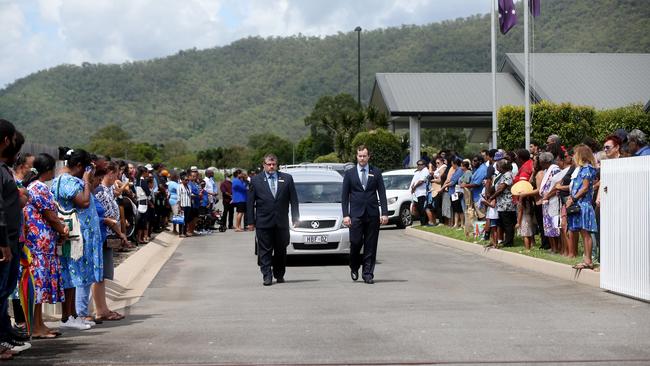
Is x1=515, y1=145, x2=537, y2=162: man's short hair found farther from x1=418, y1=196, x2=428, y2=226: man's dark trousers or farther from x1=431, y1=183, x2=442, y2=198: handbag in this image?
x1=418, y1=196, x2=428, y2=226: man's dark trousers

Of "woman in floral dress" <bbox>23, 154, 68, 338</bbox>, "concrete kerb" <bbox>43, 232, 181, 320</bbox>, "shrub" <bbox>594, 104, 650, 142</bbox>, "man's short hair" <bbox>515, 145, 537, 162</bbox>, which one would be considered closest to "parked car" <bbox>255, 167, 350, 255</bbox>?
"concrete kerb" <bbox>43, 232, 181, 320</bbox>

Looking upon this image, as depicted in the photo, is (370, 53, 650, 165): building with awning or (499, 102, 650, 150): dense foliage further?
(370, 53, 650, 165): building with awning

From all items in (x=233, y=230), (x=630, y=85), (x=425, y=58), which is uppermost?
(x=425, y=58)

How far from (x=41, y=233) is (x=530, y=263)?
9.55m

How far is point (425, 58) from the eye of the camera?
161m

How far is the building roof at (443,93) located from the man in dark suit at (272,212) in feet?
114

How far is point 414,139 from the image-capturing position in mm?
50625

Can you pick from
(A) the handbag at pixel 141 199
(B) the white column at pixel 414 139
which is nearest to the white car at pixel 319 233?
(A) the handbag at pixel 141 199

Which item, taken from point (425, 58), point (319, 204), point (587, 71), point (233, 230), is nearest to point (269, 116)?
point (425, 58)

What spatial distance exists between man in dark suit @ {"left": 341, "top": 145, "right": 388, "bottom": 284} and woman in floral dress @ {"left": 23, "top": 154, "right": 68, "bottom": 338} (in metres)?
5.88

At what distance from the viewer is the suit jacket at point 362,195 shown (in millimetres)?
15281

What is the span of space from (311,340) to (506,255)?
9.78 m

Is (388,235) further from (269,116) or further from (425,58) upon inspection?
(425,58)

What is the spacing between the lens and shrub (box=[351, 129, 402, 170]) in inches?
1941
